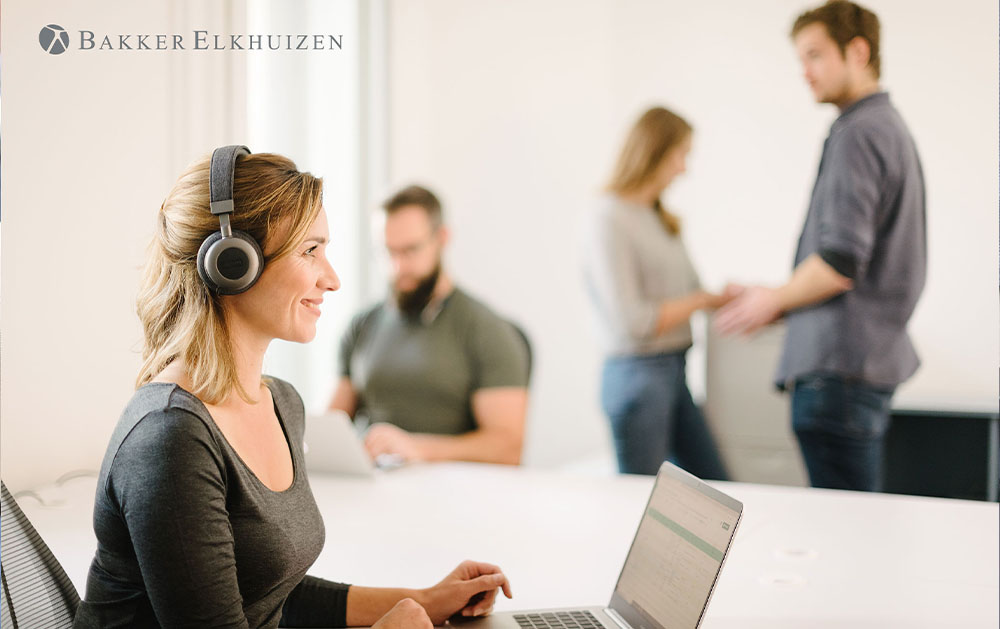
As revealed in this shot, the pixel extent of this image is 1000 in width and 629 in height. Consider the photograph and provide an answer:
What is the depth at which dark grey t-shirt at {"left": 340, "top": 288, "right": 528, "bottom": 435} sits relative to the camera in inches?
90.9

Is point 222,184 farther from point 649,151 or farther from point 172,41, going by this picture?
point 649,151

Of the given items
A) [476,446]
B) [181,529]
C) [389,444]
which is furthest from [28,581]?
[476,446]

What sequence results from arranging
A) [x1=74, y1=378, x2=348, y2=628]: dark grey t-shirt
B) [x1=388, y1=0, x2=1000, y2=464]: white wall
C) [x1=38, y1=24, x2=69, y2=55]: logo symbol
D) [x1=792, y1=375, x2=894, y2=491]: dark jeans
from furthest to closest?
1. [x1=388, y1=0, x2=1000, y2=464]: white wall
2. [x1=792, y1=375, x2=894, y2=491]: dark jeans
3. [x1=38, y1=24, x2=69, y2=55]: logo symbol
4. [x1=74, y1=378, x2=348, y2=628]: dark grey t-shirt

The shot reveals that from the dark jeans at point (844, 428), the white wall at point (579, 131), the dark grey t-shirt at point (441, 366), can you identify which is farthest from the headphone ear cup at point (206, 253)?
the white wall at point (579, 131)

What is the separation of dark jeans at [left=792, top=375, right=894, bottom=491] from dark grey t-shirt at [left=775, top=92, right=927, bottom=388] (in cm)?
3

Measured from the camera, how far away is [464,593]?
109cm

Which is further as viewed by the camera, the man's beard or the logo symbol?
the man's beard

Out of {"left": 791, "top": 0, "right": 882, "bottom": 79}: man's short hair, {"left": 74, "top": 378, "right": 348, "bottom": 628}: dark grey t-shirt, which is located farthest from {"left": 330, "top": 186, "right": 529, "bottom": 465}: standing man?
{"left": 74, "top": 378, "right": 348, "bottom": 628}: dark grey t-shirt

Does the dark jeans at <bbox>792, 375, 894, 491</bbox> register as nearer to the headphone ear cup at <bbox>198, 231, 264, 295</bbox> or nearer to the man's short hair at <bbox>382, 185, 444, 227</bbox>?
the man's short hair at <bbox>382, 185, 444, 227</bbox>

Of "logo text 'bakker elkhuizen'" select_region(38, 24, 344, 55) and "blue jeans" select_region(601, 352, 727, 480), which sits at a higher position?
"logo text 'bakker elkhuizen'" select_region(38, 24, 344, 55)

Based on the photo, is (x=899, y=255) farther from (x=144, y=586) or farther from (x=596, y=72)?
(x=596, y=72)

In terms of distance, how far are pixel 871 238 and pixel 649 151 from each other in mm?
737

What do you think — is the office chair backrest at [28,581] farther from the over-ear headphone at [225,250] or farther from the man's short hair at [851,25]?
the man's short hair at [851,25]

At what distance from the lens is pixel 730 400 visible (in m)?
3.15
